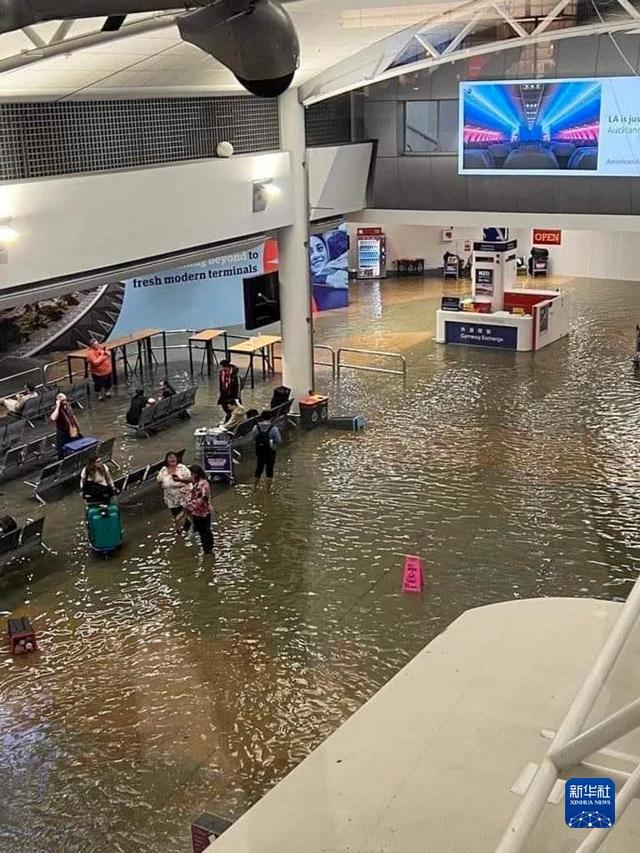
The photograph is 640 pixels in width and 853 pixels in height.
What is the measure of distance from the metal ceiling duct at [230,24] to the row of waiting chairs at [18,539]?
27.3ft

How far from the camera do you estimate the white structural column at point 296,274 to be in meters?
16.7

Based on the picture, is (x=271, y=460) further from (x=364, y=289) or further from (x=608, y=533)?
(x=364, y=289)

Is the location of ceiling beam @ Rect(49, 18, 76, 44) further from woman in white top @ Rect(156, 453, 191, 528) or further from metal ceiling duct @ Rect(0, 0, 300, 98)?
metal ceiling duct @ Rect(0, 0, 300, 98)

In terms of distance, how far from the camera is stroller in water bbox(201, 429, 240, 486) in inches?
551

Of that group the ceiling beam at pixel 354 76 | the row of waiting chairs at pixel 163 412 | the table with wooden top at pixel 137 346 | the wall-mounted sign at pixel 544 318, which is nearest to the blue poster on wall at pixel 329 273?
the table with wooden top at pixel 137 346

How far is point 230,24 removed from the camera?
341 cm

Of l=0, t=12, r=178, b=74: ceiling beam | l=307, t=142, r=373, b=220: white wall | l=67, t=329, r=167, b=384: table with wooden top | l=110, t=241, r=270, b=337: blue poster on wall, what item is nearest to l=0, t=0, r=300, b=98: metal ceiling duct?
l=0, t=12, r=178, b=74: ceiling beam

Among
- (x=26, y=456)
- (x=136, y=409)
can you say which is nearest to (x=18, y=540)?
(x=26, y=456)

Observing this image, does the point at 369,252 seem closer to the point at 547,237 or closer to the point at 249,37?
the point at 547,237

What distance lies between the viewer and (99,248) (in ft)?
42.7

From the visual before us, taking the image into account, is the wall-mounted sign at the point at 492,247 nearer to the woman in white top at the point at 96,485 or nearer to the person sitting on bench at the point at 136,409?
the person sitting on bench at the point at 136,409

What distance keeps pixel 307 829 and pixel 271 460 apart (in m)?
9.57

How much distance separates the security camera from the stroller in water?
10505mm

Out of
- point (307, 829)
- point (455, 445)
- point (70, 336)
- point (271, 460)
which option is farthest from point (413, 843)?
point (70, 336)
